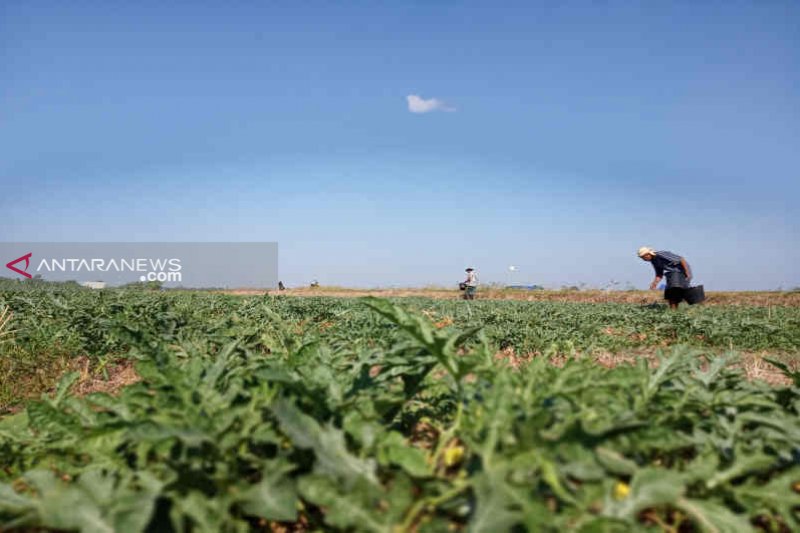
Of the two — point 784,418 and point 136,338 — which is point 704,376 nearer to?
point 784,418

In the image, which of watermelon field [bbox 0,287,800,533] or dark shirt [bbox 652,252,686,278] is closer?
watermelon field [bbox 0,287,800,533]

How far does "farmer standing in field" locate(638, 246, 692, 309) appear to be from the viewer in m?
14.3

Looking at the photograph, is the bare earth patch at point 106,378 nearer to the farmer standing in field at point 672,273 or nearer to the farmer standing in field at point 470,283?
the farmer standing in field at point 672,273

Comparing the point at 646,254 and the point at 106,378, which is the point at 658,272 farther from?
the point at 106,378

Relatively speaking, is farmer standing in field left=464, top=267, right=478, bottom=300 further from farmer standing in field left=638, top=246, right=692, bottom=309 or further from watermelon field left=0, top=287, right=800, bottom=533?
watermelon field left=0, top=287, right=800, bottom=533

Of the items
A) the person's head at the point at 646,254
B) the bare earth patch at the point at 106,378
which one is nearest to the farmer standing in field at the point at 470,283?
the person's head at the point at 646,254

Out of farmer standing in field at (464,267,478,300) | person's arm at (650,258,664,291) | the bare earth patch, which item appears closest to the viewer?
the bare earth patch

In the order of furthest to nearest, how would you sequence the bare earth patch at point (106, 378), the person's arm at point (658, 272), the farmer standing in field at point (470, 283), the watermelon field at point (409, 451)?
the farmer standing in field at point (470, 283), the person's arm at point (658, 272), the bare earth patch at point (106, 378), the watermelon field at point (409, 451)

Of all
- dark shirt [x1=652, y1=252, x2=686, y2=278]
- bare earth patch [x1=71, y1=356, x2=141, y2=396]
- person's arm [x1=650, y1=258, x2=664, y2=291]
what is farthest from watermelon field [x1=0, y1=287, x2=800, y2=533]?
person's arm [x1=650, y1=258, x2=664, y2=291]

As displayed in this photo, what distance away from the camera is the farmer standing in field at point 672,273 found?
46.8 ft

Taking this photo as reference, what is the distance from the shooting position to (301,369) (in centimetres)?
173

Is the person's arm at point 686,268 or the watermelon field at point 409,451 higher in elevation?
the person's arm at point 686,268

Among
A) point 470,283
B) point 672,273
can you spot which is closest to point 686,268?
point 672,273

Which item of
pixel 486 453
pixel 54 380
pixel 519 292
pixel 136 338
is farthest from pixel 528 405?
pixel 519 292
